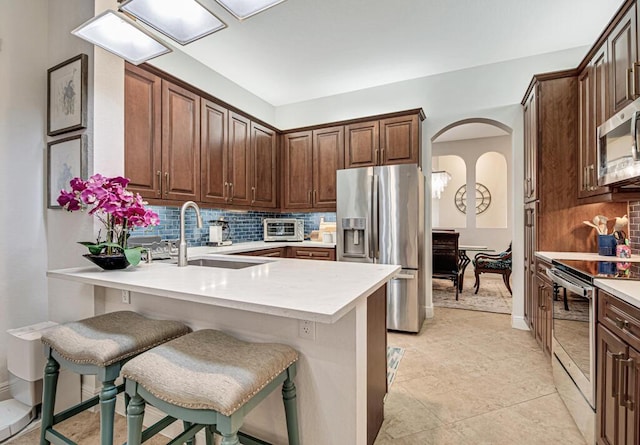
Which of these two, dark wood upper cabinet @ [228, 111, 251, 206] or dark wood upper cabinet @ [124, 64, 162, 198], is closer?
dark wood upper cabinet @ [124, 64, 162, 198]

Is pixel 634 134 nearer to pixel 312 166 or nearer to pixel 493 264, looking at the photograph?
pixel 312 166

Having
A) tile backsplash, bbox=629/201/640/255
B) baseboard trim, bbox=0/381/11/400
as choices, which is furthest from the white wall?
tile backsplash, bbox=629/201/640/255

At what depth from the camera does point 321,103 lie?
14.9 feet

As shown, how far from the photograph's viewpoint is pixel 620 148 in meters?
1.88

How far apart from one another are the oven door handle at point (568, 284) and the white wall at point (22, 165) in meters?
3.42

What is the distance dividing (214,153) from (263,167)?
2.89ft

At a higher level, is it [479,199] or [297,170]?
[297,170]

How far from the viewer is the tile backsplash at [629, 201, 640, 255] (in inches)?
92.4

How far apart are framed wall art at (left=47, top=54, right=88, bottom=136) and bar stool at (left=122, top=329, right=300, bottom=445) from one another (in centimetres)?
167

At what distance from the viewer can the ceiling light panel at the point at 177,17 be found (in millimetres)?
1260

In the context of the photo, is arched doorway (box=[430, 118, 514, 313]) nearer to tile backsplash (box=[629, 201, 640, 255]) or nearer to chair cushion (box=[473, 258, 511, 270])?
chair cushion (box=[473, 258, 511, 270])

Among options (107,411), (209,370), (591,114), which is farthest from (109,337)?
(591,114)

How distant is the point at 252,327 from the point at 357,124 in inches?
122

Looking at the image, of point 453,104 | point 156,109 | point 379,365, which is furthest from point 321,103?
point 379,365
